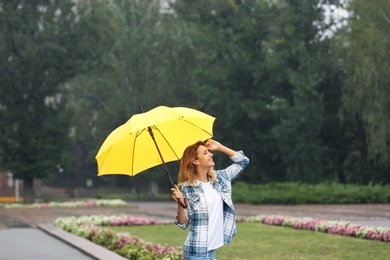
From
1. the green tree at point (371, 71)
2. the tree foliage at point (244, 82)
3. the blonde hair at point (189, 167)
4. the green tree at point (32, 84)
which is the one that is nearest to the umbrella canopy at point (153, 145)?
the blonde hair at point (189, 167)

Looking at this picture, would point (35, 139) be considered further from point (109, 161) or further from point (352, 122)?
point (109, 161)

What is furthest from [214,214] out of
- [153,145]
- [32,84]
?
[32,84]

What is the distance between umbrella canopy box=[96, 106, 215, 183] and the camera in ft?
25.5

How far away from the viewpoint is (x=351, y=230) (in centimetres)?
1828

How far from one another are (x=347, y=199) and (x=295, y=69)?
1091cm

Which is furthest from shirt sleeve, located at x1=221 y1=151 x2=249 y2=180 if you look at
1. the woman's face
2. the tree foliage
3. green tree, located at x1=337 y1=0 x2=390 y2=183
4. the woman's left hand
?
A: the tree foliage

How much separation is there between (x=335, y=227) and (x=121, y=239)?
510cm

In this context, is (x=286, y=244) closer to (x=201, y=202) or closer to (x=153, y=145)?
(x=153, y=145)

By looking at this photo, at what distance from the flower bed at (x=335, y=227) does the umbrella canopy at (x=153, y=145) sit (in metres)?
9.49

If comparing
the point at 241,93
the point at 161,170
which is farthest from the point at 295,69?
the point at 161,170

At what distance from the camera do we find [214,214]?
276 inches

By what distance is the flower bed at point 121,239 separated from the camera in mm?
13609

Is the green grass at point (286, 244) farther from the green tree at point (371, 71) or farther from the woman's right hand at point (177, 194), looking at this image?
the green tree at point (371, 71)

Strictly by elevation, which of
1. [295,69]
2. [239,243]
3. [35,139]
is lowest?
[239,243]
